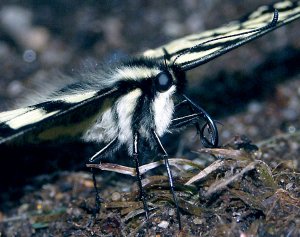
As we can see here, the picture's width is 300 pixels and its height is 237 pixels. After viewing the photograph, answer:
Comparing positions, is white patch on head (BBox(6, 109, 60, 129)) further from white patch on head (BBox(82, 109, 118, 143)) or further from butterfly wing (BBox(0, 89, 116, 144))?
white patch on head (BBox(82, 109, 118, 143))

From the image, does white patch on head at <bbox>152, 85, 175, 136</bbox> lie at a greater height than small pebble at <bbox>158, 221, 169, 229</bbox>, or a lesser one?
greater

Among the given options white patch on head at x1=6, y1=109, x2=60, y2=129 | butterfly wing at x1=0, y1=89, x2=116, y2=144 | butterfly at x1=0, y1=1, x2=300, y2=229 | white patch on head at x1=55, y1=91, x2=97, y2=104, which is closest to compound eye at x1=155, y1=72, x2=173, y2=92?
butterfly at x1=0, y1=1, x2=300, y2=229

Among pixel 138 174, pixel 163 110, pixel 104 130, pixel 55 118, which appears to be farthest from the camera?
pixel 104 130

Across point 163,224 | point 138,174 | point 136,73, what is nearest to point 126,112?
point 136,73

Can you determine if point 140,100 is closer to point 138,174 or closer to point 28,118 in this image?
point 138,174

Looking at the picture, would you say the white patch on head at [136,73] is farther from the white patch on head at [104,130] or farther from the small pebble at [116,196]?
the small pebble at [116,196]

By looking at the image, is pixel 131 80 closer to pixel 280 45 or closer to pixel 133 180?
pixel 133 180
